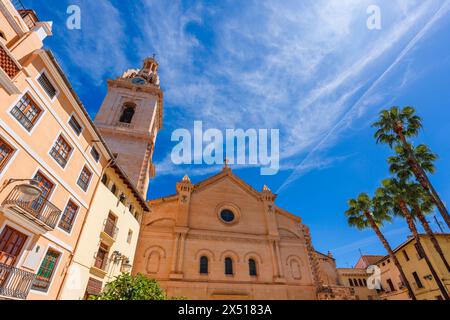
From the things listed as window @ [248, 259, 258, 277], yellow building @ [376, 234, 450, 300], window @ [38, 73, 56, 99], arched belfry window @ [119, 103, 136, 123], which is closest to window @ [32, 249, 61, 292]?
window @ [38, 73, 56, 99]

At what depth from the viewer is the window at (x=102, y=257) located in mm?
14874

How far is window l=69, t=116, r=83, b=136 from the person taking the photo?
12954mm

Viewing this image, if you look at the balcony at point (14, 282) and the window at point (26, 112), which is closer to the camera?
the balcony at point (14, 282)

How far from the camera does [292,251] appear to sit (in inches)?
1043

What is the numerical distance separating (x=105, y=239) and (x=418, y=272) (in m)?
31.7

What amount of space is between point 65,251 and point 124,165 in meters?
14.5

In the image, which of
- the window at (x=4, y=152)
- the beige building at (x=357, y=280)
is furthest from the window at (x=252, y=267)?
the beige building at (x=357, y=280)

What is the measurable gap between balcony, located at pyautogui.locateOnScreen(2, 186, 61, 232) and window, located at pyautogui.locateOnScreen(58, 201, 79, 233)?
93 cm

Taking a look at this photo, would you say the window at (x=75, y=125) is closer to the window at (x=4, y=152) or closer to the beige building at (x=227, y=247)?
the window at (x=4, y=152)

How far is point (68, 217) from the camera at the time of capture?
12453 millimetres

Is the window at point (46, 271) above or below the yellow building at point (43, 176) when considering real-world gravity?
below

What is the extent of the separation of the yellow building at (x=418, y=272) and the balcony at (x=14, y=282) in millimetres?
32638

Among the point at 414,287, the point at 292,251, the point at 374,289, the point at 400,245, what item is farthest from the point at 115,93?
the point at 374,289

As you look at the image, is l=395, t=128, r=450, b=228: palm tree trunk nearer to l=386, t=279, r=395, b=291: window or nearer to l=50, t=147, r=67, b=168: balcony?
l=386, t=279, r=395, b=291: window
